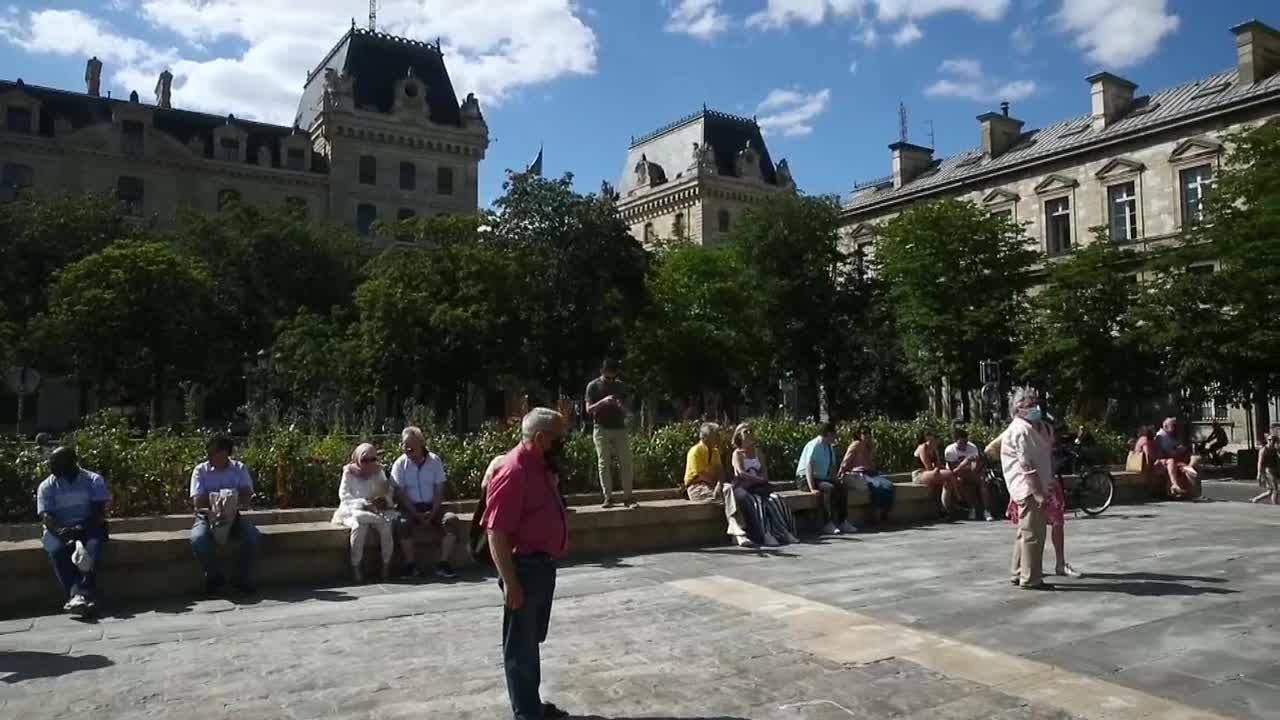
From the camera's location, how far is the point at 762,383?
44.2m

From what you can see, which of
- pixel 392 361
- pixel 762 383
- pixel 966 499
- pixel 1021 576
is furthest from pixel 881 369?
pixel 1021 576

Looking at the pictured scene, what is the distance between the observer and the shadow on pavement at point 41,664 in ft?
20.0

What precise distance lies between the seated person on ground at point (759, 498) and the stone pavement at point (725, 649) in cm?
178

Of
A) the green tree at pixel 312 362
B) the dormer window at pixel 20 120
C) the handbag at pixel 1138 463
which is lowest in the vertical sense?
the handbag at pixel 1138 463

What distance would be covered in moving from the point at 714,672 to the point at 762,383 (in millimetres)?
38559

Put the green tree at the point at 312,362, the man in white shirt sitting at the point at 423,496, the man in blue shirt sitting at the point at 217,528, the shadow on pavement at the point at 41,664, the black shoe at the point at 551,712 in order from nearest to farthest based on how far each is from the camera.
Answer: the black shoe at the point at 551,712, the shadow on pavement at the point at 41,664, the man in blue shirt sitting at the point at 217,528, the man in white shirt sitting at the point at 423,496, the green tree at the point at 312,362

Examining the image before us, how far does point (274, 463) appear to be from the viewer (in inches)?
492

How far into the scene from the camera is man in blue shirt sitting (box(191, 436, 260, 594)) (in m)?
8.77

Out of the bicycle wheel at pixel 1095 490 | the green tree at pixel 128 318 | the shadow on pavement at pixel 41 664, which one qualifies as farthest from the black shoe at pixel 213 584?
the green tree at pixel 128 318

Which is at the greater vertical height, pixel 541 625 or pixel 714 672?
pixel 541 625

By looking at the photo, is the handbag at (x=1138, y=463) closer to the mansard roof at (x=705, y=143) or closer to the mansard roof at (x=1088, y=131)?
the mansard roof at (x=1088, y=131)

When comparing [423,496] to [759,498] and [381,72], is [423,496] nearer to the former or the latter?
[759,498]

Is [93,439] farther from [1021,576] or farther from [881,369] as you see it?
[881,369]

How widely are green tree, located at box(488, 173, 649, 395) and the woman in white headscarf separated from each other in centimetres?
2208
